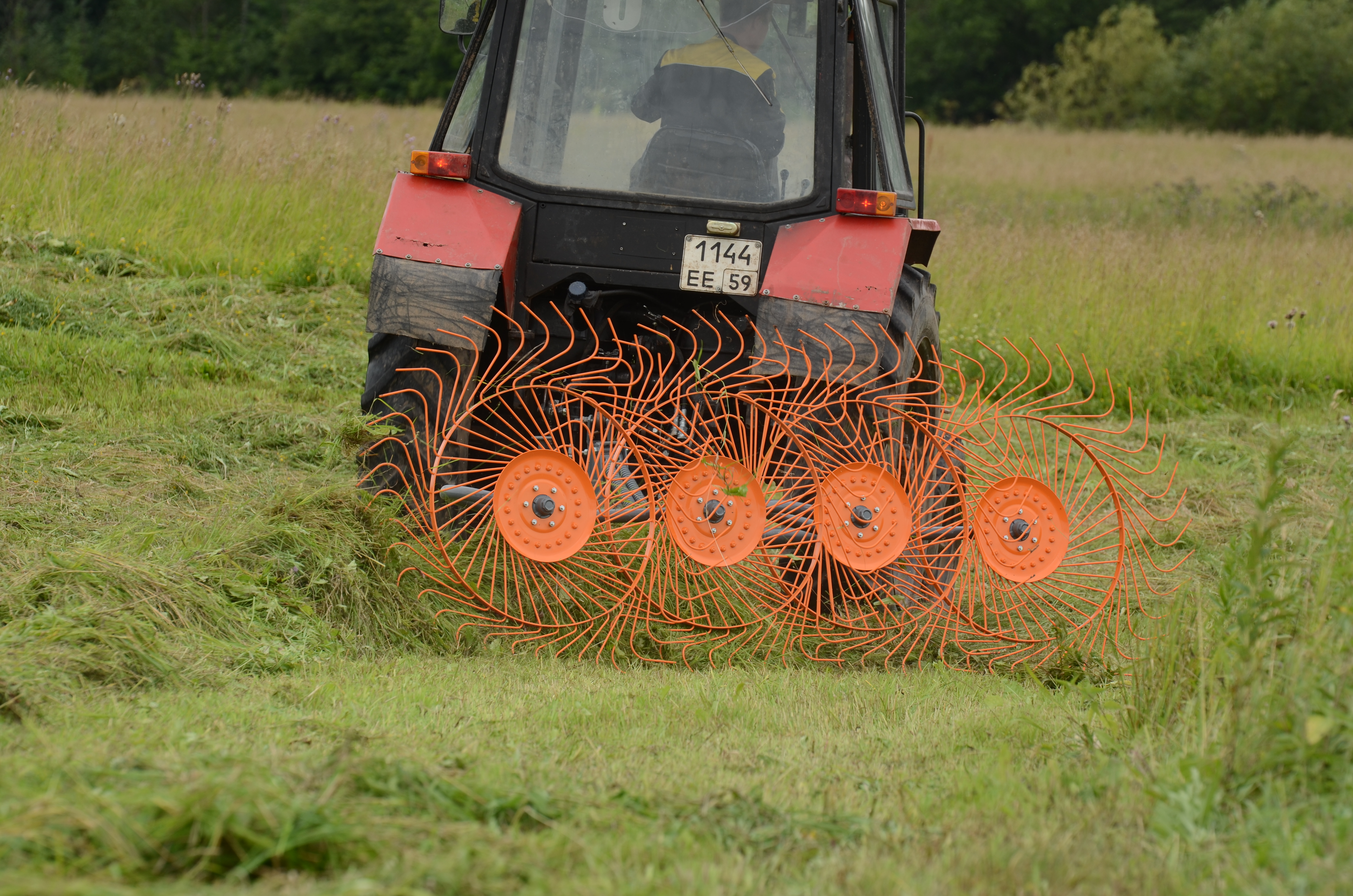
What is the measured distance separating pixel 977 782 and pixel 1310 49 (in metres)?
39.1

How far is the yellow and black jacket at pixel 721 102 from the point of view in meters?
3.75

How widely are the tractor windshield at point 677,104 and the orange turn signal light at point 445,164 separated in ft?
0.40

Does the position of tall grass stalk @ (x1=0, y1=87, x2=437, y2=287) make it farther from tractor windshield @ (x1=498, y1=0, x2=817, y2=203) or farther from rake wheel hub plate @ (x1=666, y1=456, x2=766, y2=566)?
rake wheel hub plate @ (x1=666, y1=456, x2=766, y2=566)

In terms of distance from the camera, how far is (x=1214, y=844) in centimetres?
199

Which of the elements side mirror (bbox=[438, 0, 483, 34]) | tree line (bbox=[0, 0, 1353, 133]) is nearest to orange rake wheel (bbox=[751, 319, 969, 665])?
side mirror (bbox=[438, 0, 483, 34])

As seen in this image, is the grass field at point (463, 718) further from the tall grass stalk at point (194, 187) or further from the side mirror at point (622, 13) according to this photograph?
the side mirror at point (622, 13)

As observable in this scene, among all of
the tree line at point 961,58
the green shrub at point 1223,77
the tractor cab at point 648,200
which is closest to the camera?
the tractor cab at point 648,200

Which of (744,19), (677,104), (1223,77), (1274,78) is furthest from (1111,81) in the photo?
(677,104)

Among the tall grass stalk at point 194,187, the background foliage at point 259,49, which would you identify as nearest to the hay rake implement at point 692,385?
the tall grass stalk at point 194,187

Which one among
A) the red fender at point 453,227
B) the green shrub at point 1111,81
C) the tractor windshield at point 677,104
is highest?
the green shrub at point 1111,81

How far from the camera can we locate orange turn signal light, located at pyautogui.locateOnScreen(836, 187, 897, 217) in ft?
11.9

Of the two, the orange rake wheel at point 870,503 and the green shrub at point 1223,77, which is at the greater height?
the green shrub at point 1223,77

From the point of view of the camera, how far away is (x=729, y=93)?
3752 millimetres

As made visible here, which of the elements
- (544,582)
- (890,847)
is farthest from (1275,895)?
(544,582)
